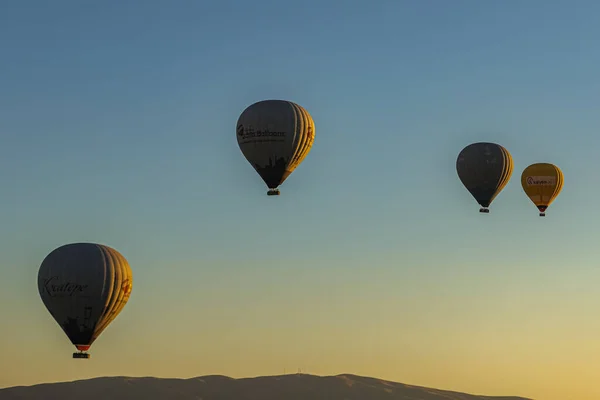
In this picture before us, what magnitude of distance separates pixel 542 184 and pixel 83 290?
52923 millimetres

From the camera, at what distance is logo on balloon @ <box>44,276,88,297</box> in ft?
283

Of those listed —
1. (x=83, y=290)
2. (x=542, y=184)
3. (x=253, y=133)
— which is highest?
(x=542, y=184)

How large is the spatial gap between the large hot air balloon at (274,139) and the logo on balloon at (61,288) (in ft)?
50.3

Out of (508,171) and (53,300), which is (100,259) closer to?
(53,300)

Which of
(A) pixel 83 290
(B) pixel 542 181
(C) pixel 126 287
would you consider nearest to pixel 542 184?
(B) pixel 542 181

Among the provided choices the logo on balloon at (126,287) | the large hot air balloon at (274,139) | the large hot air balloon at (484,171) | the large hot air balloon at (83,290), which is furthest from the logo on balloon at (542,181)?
the large hot air balloon at (83,290)

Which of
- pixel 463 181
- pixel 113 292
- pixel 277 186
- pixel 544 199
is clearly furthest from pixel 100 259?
pixel 544 199

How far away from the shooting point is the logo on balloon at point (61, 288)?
86250mm

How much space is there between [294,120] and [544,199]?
38.9m

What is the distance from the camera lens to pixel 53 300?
86875 mm

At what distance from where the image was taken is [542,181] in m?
120

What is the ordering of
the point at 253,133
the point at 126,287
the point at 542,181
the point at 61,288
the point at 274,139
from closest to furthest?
the point at 61,288, the point at 126,287, the point at 274,139, the point at 253,133, the point at 542,181

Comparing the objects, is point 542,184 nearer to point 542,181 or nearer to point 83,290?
point 542,181

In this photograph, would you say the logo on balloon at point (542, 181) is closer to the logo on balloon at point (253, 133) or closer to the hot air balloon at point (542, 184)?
the hot air balloon at point (542, 184)
